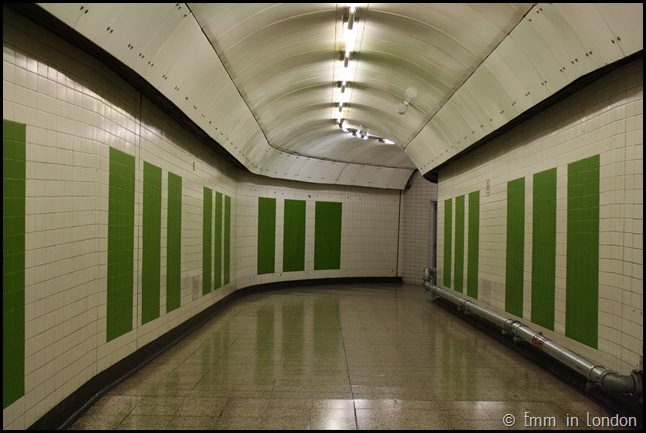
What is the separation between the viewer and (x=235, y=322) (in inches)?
337

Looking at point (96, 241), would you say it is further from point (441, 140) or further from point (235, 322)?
point (441, 140)

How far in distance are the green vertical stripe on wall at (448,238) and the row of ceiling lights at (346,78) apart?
2806 millimetres

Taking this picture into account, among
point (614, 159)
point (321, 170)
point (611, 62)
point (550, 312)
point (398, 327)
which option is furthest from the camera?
point (321, 170)

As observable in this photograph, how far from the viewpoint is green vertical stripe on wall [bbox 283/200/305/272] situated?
44.1 feet

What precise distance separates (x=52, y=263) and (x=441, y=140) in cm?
702

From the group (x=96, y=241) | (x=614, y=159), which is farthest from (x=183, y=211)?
(x=614, y=159)

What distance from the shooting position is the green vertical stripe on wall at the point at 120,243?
4672mm

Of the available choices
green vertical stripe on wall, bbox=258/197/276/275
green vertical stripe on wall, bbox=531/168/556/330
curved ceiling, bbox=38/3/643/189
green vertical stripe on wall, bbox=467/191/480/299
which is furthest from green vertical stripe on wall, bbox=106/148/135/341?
green vertical stripe on wall, bbox=258/197/276/275

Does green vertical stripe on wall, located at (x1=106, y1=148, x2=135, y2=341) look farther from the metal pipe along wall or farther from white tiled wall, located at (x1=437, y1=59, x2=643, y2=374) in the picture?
white tiled wall, located at (x1=437, y1=59, x2=643, y2=374)

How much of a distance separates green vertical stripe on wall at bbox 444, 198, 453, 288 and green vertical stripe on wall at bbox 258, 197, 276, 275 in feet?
14.2

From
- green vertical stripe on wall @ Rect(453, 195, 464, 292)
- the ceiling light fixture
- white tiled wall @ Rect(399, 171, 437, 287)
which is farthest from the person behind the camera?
white tiled wall @ Rect(399, 171, 437, 287)

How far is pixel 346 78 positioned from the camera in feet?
28.0

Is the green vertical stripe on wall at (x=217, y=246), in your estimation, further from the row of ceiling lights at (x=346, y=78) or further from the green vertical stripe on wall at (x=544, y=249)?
the green vertical stripe on wall at (x=544, y=249)

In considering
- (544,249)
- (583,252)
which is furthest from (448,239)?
(583,252)
